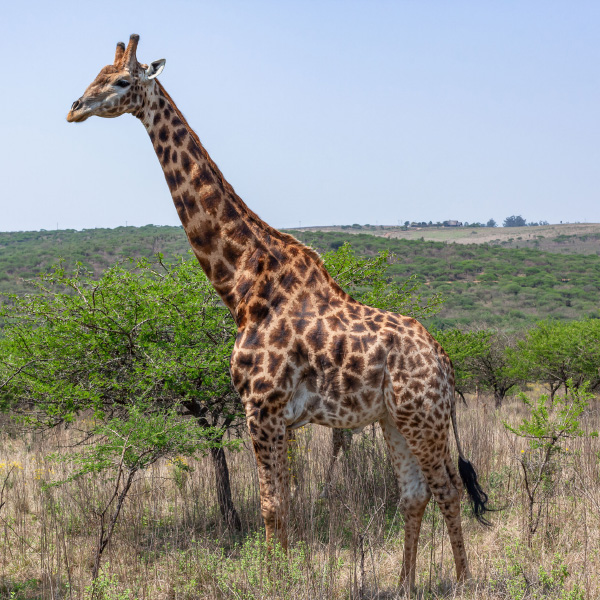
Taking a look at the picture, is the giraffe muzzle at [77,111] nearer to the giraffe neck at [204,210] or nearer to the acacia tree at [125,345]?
the giraffe neck at [204,210]

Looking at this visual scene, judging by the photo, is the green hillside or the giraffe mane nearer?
the giraffe mane

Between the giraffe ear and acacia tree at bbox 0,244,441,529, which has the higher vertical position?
the giraffe ear

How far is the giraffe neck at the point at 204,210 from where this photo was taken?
16.8 feet

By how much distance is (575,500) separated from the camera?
21.8 feet

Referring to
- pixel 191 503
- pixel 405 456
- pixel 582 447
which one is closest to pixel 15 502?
pixel 191 503

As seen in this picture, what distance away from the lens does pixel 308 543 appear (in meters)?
5.17

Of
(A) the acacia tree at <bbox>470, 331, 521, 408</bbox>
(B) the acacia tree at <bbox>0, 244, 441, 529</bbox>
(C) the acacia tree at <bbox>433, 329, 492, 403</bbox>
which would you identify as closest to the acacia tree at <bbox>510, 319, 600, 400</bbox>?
(A) the acacia tree at <bbox>470, 331, 521, 408</bbox>

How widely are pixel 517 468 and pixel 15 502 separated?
20.0ft

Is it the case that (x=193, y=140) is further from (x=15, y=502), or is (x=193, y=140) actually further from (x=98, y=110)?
(x=15, y=502)

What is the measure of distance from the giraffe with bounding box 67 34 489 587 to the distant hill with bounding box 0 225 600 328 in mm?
27053

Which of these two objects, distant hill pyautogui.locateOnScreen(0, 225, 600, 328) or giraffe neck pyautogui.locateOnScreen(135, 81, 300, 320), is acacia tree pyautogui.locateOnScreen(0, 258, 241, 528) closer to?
giraffe neck pyautogui.locateOnScreen(135, 81, 300, 320)

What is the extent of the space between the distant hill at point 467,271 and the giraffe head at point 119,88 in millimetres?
27128

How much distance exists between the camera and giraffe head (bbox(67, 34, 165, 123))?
16.0 ft

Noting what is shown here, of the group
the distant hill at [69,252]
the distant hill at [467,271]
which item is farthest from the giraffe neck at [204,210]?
the distant hill at [69,252]
